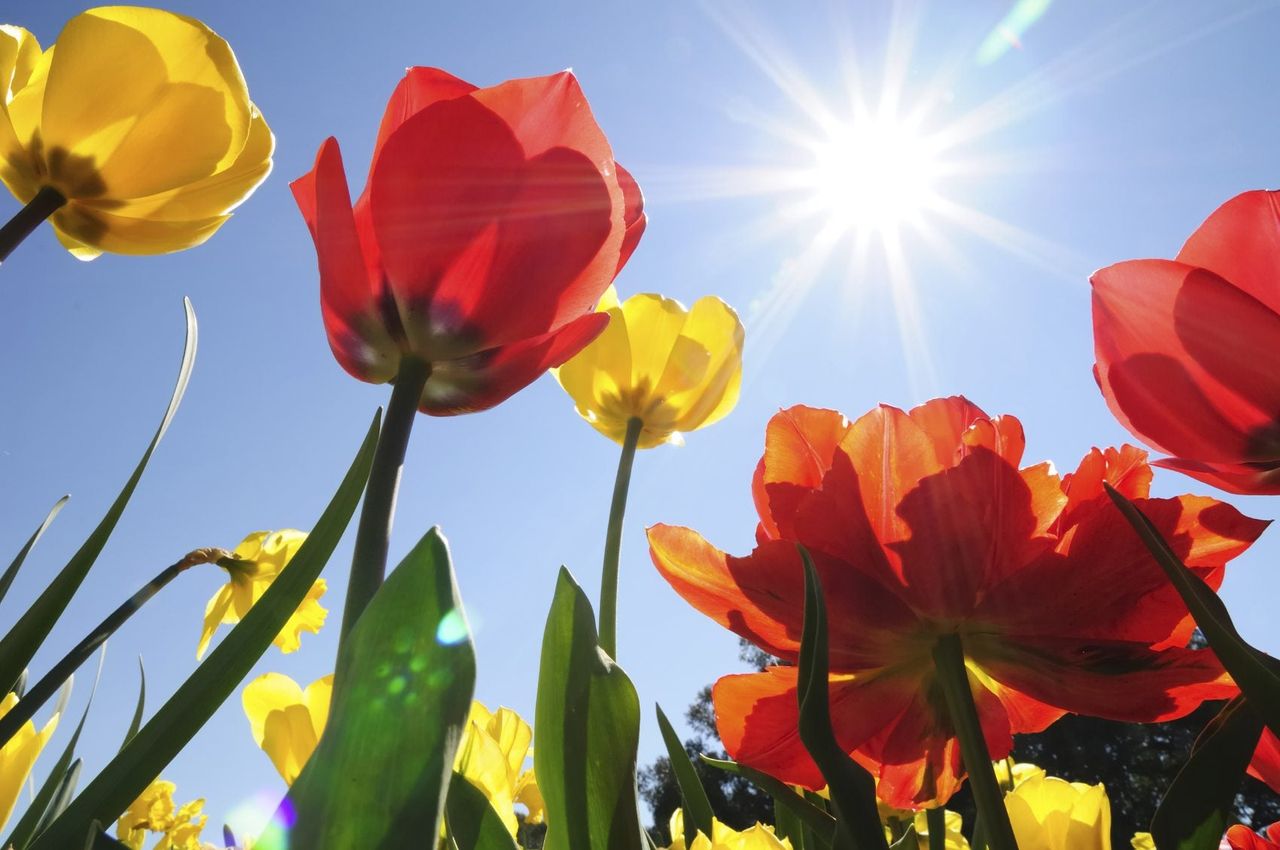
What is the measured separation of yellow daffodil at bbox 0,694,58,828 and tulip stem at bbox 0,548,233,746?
0.02m

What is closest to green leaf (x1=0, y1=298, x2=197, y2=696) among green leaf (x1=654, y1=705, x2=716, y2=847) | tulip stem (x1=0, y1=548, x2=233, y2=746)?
tulip stem (x1=0, y1=548, x2=233, y2=746)

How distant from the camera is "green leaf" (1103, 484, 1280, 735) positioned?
→ 0.39 meters

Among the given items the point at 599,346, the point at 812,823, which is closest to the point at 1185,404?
the point at 812,823

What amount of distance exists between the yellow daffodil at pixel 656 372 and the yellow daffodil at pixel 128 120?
753mm

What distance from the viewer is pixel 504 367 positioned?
0.58m

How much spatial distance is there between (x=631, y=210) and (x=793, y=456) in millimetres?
221

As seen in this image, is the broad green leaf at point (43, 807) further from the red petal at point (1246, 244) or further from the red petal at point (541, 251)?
the red petal at point (1246, 244)

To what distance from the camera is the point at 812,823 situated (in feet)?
1.94

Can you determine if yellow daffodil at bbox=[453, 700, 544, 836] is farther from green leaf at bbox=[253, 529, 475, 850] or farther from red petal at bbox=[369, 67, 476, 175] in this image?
red petal at bbox=[369, 67, 476, 175]

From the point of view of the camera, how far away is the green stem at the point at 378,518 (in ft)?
1.27

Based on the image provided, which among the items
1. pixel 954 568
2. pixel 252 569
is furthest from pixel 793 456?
pixel 252 569

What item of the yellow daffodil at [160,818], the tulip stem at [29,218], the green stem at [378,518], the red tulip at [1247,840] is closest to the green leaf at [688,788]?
the red tulip at [1247,840]

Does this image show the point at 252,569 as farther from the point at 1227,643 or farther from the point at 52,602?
the point at 1227,643

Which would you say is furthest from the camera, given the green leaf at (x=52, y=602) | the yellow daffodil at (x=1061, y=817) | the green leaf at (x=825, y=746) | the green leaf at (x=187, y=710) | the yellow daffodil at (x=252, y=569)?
the yellow daffodil at (x=252, y=569)
